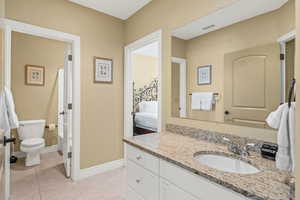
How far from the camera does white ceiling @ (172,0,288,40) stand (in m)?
1.16

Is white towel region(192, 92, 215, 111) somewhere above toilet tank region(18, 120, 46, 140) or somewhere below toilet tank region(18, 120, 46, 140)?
above

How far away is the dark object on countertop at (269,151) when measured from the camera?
1.02m

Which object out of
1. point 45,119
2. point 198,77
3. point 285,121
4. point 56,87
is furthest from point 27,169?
point 285,121

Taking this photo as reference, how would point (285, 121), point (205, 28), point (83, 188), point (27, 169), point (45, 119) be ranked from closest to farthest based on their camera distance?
1. point (285, 121)
2. point (205, 28)
3. point (83, 188)
4. point (27, 169)
5. point (45, 119)

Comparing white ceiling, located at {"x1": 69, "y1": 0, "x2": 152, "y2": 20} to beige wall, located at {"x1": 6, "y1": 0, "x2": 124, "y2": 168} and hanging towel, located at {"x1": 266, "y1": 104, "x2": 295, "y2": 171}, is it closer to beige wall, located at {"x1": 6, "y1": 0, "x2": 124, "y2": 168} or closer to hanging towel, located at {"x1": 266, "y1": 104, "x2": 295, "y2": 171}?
beige wall, located at {"x1": 6, "y1": 0, "x2": 124, "y2": 168}

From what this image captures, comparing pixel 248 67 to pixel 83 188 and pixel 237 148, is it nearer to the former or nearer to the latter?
pixel 237 148

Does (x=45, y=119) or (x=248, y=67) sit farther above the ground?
(x=248, y=67)

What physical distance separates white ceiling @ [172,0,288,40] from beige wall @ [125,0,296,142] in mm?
56

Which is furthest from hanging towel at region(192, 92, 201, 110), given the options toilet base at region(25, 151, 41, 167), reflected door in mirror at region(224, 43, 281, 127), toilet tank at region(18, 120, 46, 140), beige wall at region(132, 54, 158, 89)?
beige wall at region(132, 54, 158, 89)

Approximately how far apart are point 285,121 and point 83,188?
2.32 metres

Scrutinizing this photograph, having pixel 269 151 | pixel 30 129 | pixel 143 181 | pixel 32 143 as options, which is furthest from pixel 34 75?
pixel 269 151

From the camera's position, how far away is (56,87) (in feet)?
12.1

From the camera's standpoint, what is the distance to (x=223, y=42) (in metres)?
1.45

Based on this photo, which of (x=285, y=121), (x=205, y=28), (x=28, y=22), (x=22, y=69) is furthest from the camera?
(x=22, y=69)
